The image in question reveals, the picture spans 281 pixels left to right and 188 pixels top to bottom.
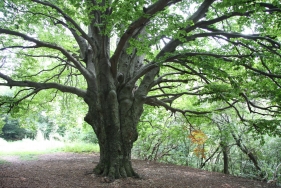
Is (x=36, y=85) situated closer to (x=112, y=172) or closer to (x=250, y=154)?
(x=112, y=172)

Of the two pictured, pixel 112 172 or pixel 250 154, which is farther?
pixel 250 154

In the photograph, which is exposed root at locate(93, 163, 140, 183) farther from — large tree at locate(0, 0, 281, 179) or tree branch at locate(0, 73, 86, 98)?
tree branch at locate(0, 73, 86, 98)

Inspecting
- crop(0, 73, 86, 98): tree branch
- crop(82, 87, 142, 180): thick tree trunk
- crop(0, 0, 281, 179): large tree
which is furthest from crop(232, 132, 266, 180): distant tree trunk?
crop(0, 73, 86, 98): tree branch

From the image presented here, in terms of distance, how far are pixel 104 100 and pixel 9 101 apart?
295 centimetres

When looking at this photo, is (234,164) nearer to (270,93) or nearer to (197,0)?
(270,93)

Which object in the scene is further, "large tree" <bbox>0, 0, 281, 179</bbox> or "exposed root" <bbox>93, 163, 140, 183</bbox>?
"exposed root" <bbox>93, 163, 140, 183</bbox>

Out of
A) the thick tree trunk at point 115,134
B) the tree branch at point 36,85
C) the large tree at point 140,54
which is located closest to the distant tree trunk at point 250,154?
the large tree at point 140,54

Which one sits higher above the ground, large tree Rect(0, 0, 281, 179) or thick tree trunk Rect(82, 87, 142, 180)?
large tree Rect(0, 0, 281, 179)

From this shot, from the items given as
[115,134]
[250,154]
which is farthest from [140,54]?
[250,154]

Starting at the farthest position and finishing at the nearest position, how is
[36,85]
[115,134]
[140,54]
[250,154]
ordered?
[250,154] → [36,85] → [115,134] → [140,54]

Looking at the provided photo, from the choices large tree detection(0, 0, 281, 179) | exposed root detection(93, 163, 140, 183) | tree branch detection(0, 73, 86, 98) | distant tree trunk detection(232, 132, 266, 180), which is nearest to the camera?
large tree detection(0, 0, 281, 179)

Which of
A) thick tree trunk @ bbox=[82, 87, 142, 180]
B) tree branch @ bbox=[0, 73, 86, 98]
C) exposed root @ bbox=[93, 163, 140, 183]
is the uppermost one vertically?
tree branch @ bbox=[0, 73, 86, 98]

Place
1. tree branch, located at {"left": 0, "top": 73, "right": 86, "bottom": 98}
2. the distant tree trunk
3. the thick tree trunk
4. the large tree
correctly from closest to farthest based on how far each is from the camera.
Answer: the large tree < the thick tree trunk < tree branch, located at {"left": 0, "top": 73, "right": 86, "bottom": 98} < the distant tree trunk

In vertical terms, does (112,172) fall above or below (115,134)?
below
